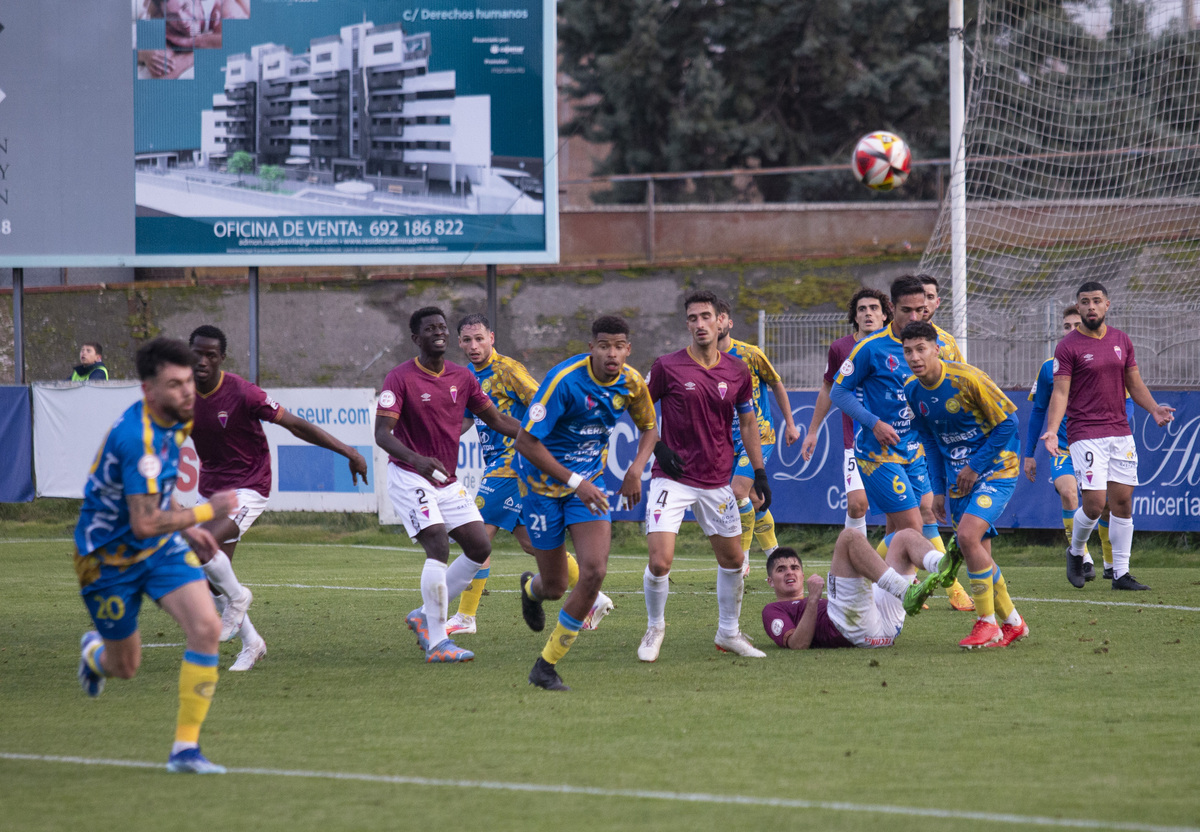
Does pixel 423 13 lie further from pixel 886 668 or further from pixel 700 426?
pixel 886 668

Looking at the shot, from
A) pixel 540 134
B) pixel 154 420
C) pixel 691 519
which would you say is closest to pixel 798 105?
pixel 540 134

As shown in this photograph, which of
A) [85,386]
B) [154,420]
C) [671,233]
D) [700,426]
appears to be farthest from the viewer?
[671,233]

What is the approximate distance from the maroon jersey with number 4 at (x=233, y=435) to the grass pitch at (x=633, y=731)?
1229 mm

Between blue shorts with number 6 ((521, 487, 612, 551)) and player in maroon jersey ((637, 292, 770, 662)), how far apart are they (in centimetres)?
77

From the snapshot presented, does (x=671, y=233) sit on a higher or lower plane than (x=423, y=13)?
lower

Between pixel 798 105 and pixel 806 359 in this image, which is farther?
pixel 798 105

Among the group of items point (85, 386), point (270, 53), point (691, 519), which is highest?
point (270, 53)

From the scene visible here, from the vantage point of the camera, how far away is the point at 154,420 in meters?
5.62

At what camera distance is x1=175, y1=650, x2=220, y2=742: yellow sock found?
5609 mm

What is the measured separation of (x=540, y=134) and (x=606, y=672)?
1085 cm

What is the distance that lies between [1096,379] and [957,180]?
4314 mm

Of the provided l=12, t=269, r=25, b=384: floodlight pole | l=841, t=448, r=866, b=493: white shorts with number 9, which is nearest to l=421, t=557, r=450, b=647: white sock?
l=841, t=448, r=866, b=493: white shorts with number 9

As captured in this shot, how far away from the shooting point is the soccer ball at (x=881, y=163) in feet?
46.6

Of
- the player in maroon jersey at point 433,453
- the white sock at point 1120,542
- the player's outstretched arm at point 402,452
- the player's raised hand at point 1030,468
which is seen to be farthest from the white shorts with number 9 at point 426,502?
the white sock at point 1120,542
